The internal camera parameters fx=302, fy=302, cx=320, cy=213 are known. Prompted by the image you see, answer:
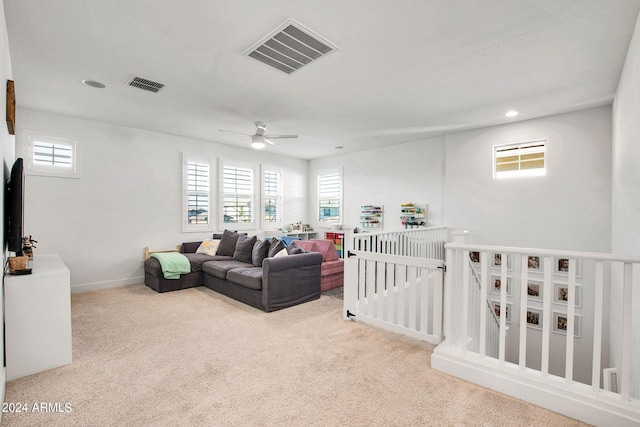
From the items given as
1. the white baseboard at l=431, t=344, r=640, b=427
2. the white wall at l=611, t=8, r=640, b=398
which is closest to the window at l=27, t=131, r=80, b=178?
the white baseboard at l=431, t=344, r=640, b=427

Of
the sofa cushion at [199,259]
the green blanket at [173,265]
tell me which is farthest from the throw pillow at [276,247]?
the green blanket at [173,265]

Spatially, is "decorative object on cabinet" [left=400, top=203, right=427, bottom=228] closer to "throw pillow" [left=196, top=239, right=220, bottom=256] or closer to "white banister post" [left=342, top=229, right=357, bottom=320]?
"white banister post" [left=342, top=229, right=357, bottom=320]

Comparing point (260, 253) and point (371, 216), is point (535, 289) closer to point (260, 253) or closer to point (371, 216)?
point (371, 216)

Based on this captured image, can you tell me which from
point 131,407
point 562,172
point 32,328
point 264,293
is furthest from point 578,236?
point 32,328

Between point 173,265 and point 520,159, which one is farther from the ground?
point 520,159

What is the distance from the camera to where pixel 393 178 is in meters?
6.43

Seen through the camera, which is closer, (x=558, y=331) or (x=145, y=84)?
(x=145, y=84)

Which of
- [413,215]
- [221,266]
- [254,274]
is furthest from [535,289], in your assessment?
[221,266]

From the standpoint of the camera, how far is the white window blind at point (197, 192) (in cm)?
593

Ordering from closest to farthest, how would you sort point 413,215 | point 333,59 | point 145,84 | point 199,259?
1. point 333,59
2. point 145,84
3. point 199,259
4. point 413,215

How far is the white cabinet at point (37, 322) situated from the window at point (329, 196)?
18.6 ft

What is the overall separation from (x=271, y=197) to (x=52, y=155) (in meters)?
4.02

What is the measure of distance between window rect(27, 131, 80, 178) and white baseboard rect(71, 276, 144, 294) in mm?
1713

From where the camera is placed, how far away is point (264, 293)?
3828 millimetres
